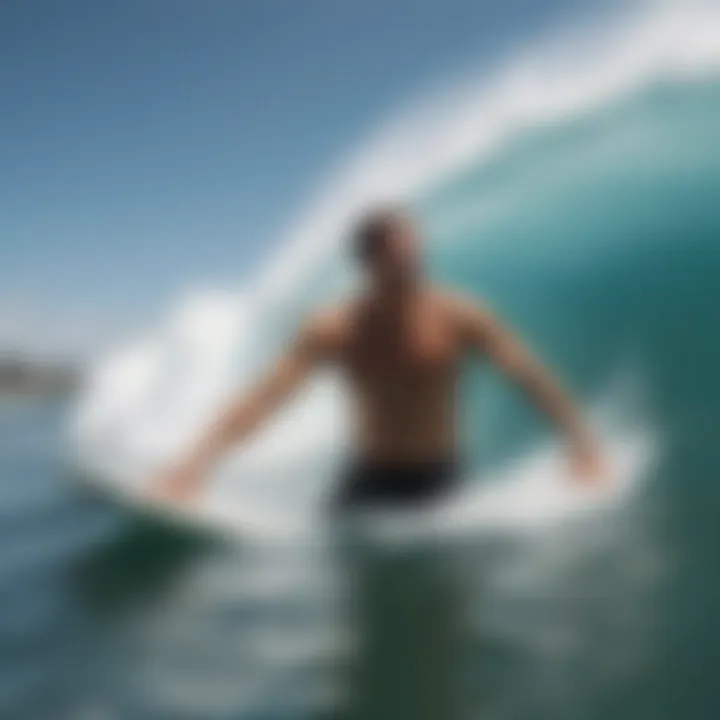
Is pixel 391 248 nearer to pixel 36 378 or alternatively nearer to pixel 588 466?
pixel 588 466

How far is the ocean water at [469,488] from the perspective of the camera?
1.43m

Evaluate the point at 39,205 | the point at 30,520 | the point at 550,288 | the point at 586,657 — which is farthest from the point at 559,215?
the point at 30,520

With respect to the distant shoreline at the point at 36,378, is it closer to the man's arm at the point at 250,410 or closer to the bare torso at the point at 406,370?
the man's arm at the point at 250,410

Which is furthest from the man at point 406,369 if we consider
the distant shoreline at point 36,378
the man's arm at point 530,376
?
the distant shoreline at point 36,378

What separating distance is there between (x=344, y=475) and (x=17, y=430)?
2.21ft

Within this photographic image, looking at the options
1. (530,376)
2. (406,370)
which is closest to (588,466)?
(530,376)

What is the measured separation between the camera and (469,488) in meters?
1.59

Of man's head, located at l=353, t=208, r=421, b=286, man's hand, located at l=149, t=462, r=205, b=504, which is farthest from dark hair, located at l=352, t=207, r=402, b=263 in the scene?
man's hand, located at l=149, t=462, r=205, b=504

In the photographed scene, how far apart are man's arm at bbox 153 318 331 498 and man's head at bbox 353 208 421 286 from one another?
118mm

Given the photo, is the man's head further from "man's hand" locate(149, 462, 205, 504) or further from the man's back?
"man's hand" locate(149, 462, 205, 504)

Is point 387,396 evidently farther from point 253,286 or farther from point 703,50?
point 703,50

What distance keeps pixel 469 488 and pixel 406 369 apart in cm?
20

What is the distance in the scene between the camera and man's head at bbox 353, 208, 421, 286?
5.22 ft

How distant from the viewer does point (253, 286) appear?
5.72ft
